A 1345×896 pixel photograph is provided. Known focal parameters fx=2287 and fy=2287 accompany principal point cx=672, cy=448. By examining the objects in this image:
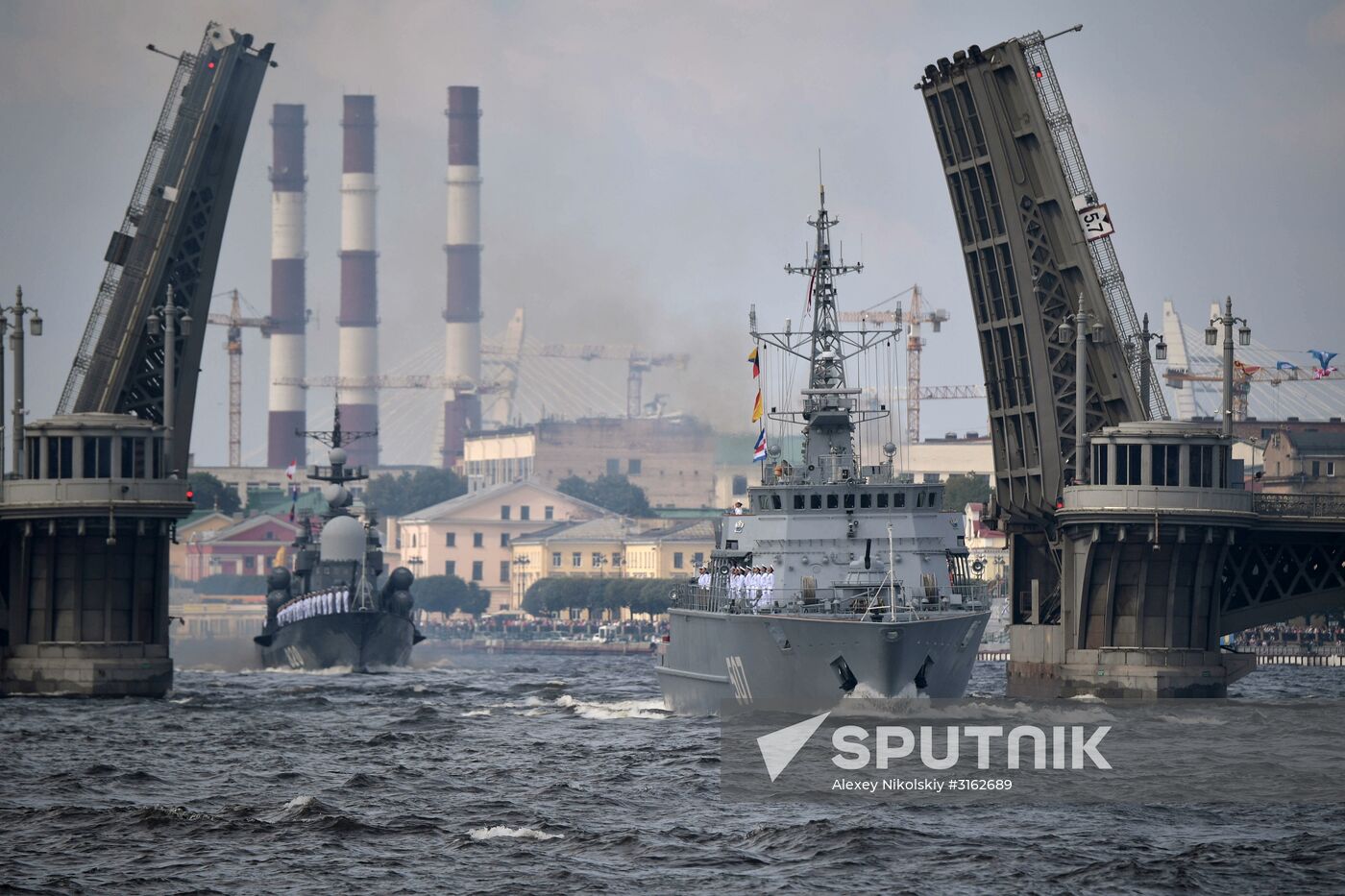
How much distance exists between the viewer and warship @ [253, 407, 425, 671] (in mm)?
92438

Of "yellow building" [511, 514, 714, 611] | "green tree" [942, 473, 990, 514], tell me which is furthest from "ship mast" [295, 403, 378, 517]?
"yellow building" [511, 514, 714, 611]

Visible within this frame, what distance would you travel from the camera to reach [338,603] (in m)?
92.1

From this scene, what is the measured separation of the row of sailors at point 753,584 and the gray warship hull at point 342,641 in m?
36.3

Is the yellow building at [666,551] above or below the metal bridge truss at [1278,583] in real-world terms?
above

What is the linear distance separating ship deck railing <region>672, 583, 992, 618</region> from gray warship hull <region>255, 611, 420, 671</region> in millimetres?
36456

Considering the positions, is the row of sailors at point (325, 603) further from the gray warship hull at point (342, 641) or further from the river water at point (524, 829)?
the river water at point (524, 829)

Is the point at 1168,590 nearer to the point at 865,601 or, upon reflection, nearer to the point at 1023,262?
the point at 1023,262

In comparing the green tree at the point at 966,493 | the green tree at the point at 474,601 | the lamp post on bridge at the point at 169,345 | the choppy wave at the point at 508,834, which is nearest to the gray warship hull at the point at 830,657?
the choppy wave at the point at 508,834

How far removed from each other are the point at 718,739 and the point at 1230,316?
71.0 ft

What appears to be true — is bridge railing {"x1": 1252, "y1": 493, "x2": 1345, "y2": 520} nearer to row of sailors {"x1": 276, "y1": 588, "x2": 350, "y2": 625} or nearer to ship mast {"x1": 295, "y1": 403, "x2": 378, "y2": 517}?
row of sailors {"x1": 276, "y1": 588, "x2": 350, "y2": 625}

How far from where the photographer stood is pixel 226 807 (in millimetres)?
41656

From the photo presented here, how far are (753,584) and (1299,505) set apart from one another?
58.0 ft

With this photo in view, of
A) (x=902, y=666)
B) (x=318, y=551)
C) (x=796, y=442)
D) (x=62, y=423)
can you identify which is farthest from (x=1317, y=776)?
(x=796, y=442)

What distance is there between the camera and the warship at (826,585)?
53438 mm
